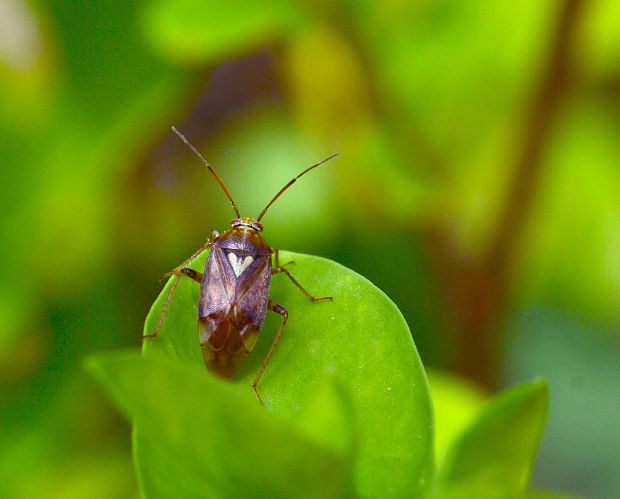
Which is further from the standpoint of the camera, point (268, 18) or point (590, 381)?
point (590, 381)

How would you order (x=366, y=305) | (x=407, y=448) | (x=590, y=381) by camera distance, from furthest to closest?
(x=590, y=381), (x=366, y=305), (x=407, y=448)

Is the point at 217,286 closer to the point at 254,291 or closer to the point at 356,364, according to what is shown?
the point at 254,291

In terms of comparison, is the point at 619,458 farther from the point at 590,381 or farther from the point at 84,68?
the point at 84,68

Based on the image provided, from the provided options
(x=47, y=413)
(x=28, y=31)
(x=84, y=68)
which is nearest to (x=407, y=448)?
(x=47, y=413)

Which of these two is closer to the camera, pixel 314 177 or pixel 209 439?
pixel 209 439

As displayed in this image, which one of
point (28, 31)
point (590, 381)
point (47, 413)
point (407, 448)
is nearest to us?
point (407, 448)

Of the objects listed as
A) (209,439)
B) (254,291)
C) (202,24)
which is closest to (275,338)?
(254,291)

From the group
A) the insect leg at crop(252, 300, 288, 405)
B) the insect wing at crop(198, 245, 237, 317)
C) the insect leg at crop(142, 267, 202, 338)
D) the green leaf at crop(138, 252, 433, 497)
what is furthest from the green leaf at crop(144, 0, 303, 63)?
the green leaf at crop(138, 252, 433, 497)

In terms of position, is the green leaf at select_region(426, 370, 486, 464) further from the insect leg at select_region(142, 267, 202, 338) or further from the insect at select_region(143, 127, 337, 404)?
the insect leg at select_region(142, 267, 202, 338)
